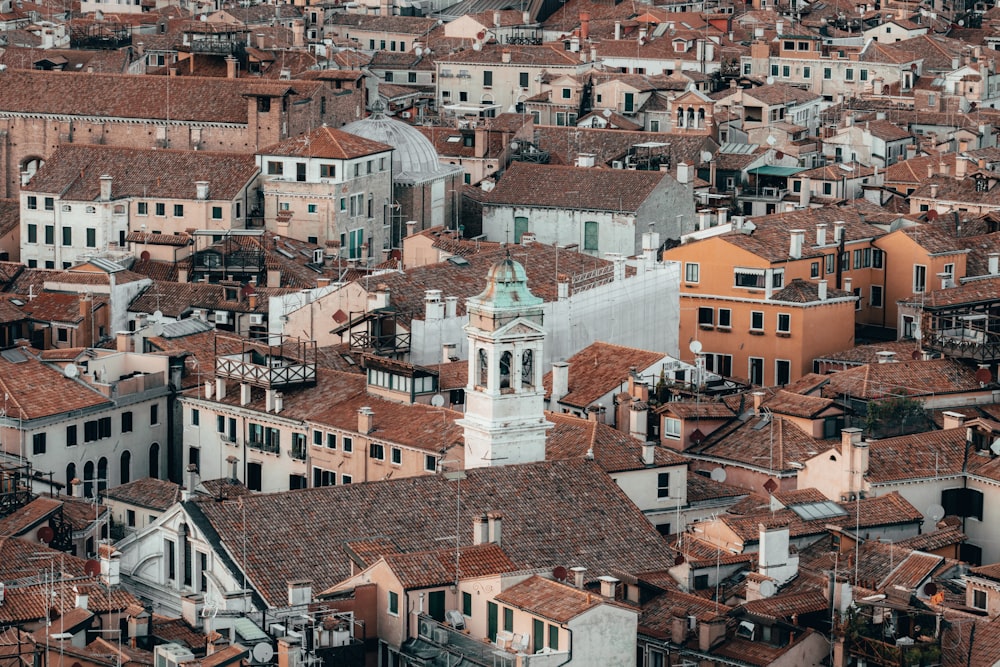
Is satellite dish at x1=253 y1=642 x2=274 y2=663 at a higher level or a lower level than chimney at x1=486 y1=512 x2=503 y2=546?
lower

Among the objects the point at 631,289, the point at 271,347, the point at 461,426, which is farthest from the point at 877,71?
the point at 461,426

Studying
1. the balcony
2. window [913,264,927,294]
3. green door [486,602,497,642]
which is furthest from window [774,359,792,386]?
green door [486,602,497,642]

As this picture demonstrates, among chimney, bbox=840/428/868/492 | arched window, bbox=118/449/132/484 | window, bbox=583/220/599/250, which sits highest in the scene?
chimney, bbox=840/428/868/492

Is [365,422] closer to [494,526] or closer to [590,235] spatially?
[494,526]

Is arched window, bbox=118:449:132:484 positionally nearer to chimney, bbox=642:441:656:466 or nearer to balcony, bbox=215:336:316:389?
balcony, bbox=215:336:316:389

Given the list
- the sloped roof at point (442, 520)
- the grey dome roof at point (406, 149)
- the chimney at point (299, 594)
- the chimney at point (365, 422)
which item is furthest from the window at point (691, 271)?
the chimney at point (299, 594)

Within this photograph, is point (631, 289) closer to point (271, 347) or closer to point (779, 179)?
point (271, 347)
